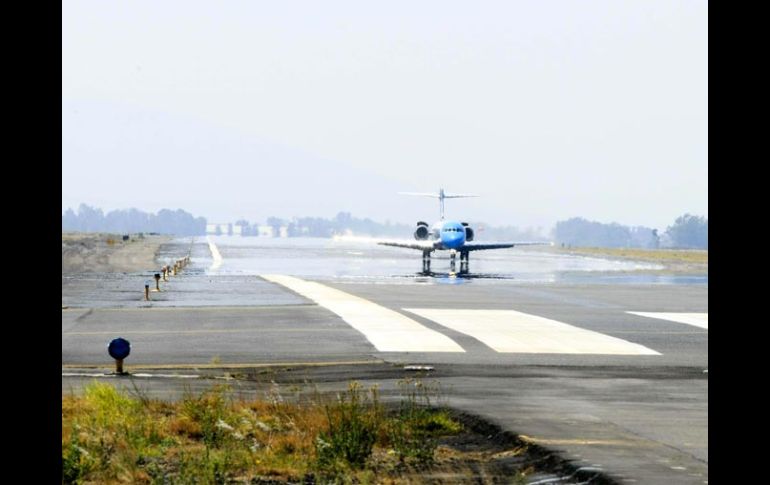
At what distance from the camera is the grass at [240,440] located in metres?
10.4

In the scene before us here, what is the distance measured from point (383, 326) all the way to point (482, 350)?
6149mm

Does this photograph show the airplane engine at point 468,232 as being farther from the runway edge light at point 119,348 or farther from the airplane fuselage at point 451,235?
the runway edge light at point 119,348

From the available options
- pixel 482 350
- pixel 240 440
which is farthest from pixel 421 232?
pixel 240 440

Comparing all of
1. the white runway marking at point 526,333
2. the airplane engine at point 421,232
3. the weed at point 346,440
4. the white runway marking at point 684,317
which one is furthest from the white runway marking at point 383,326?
the airplane engine at point 421,232

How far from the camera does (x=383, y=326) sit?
30.0m

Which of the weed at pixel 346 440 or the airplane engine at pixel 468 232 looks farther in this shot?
the airplane engine at pixel 468 232

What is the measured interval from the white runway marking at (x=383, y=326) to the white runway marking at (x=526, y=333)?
3.51ft

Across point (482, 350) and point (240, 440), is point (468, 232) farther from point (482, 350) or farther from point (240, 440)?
point (240, 440)

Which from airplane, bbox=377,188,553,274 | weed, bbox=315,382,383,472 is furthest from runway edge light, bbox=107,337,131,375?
airplane, bbox=377,188,553,274

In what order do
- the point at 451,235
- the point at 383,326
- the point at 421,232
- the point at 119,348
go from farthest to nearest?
the point at 421,232
the point at 451,235
the point at 383,326
the point at 119,348
